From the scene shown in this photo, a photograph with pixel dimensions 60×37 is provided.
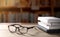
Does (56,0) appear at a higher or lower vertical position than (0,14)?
higher

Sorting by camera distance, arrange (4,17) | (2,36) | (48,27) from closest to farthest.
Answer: (2,36) < (48,27) < (4,17)

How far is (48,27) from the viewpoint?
975 millimetres

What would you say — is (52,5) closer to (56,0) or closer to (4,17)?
(56,0)

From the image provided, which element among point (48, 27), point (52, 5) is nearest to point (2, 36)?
point (48, 27)

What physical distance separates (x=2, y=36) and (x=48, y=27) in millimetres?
344

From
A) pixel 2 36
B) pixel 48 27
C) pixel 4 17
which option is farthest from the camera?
pixel 4 17

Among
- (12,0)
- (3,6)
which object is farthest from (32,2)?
(3,6)

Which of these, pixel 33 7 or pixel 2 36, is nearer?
pixel 2 36

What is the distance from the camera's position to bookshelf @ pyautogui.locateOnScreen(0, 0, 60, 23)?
2373 mm

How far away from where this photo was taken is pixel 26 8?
2.41 m

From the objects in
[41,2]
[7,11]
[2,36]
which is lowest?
[2,36]

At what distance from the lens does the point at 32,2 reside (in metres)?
2.39

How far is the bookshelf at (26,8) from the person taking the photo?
7.79 feet

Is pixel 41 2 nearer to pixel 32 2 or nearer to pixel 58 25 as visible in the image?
pixel 32 2
